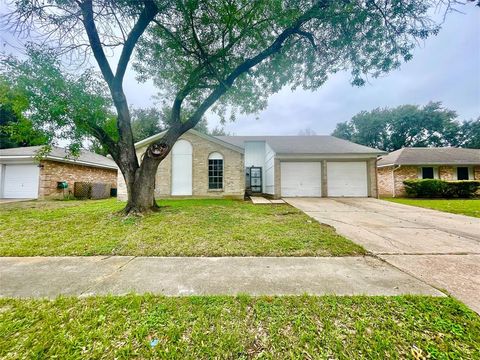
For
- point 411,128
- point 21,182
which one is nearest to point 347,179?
point 21,182

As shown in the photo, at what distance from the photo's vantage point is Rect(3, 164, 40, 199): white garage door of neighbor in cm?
1264

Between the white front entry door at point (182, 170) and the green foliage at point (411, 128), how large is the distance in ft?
103

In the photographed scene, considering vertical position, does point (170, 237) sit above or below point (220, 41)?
below

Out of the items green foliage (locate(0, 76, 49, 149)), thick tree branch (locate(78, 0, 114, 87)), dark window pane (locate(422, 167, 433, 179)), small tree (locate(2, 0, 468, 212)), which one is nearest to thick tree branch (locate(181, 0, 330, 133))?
small tree (locate(2, 0, 468, 212))

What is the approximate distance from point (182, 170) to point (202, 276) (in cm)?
1036

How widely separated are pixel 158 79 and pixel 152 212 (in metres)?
6.47

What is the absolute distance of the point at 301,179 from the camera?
13.0 m

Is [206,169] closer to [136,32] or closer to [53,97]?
[136,32]

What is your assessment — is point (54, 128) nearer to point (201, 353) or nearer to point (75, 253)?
point (75, 253)

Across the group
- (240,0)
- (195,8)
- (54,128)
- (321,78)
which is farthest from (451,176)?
(54,128)

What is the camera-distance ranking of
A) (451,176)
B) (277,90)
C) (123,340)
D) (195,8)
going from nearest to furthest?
(123,340), (195,8), (277,90), (451,176)

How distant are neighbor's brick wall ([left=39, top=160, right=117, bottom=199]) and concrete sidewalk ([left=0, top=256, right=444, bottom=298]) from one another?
1263 centimetres

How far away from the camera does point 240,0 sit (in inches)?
229

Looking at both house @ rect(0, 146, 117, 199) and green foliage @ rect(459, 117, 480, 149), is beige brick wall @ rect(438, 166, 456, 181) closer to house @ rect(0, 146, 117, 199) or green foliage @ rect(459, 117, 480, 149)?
green foliage @ rect(459, 117, 480, 149)
